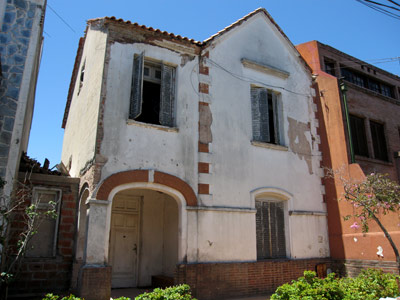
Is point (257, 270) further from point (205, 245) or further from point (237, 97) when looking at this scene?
point (237, 97)

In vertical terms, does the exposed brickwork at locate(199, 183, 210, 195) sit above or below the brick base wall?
above

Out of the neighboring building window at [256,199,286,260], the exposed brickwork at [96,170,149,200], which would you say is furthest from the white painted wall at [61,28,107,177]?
the neighboring building window at [256,199,286,260]

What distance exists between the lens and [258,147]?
11.2 m

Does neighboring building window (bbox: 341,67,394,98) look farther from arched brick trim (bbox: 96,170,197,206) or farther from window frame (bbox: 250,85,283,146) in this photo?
arched brick trim (bbox: 96,170,197,206)

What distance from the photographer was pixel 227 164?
10.5 metres

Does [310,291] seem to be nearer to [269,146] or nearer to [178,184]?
[178,184]

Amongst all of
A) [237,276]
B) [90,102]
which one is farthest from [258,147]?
[90,102]

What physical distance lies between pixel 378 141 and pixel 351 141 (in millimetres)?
2597

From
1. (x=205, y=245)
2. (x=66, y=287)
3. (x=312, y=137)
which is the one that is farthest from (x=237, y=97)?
(x=66, y=287)

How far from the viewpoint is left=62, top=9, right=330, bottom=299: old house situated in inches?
360

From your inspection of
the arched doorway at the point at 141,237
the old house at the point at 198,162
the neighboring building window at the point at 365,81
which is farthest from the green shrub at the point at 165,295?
the neighboring building window at the point at 365,81

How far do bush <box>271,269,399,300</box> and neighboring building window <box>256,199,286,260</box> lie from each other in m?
3.22

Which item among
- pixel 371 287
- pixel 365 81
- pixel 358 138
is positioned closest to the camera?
pixel 371 287

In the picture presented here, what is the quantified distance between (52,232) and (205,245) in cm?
409
